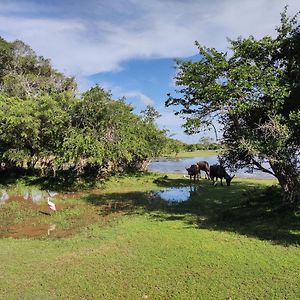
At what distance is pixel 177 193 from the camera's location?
20.5 m

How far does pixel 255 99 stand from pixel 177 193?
9.27 meters

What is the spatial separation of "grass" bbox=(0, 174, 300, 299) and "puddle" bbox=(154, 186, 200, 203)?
2389mm

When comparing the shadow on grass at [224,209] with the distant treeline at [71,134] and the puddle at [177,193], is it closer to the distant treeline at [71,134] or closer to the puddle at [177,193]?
the puddle at [177,193]

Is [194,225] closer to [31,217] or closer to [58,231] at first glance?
[58,231]

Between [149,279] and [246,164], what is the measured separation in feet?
23.0

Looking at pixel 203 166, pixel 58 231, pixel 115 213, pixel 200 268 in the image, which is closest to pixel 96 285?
pixel 200 268

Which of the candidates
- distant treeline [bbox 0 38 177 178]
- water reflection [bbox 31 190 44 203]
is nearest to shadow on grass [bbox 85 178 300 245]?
water reflection [bbox 31 190 44 203]

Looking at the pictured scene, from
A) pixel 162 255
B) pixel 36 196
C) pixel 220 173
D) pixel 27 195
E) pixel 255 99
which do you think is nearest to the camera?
pixel 162 255

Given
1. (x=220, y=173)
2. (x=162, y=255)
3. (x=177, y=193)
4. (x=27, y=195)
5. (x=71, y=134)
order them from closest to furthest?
(x=162, y=255) → (x=27, y=195) → (x=177, y=193) → (x=71, y=134) → (x=220, y=173)

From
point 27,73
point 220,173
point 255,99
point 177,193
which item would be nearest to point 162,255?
point 255,99

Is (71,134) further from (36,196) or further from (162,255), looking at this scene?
(162,255)

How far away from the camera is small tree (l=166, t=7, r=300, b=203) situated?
462 inches

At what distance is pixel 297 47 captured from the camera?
508 inches

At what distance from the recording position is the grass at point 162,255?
7.76m
